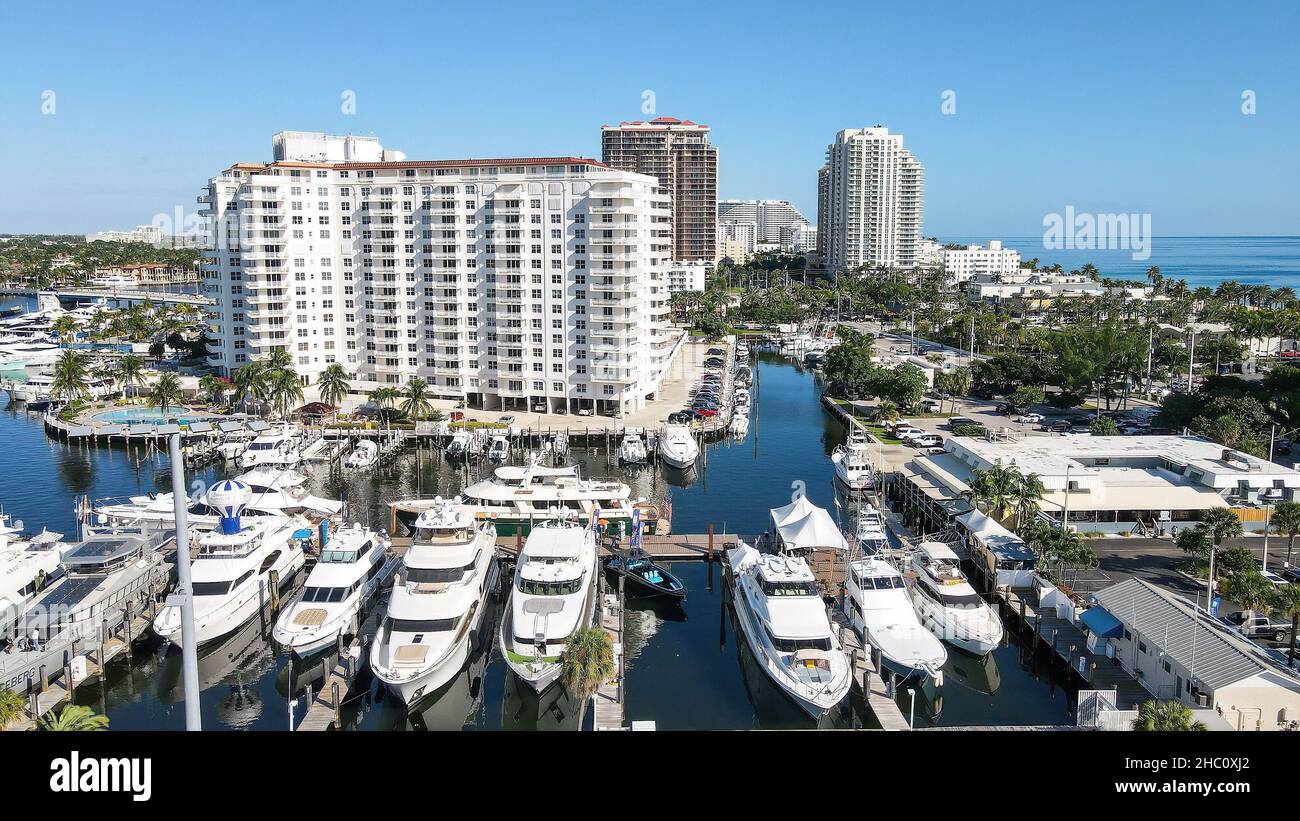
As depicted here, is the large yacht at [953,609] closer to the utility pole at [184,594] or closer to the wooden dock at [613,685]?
the wooden dock at [613,685]

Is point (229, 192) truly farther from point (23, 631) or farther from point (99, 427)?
point (23, 631)

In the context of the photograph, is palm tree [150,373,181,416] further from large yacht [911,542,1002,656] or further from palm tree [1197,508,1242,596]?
palm tree [1197,508,1242,596]

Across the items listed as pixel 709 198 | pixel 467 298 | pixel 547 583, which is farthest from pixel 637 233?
pixel 709 198

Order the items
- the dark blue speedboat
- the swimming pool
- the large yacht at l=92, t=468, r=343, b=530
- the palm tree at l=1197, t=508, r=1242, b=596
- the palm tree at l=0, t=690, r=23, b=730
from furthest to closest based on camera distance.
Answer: the swimming pool → the large yacht at l=92, t=468, r=343, b=530 → the dark blue speedboat → the palm tree at l=1197, t=508, r=1242, b=596 → the palm tree at l=0, t=690, r=23, b=730

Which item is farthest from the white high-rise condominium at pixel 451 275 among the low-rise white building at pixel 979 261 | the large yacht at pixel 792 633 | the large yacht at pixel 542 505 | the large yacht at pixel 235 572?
the low-rise white building at pixel 979 261

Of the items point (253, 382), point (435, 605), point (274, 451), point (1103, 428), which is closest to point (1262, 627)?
point (435, 605)

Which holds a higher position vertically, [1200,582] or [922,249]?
[922,249]

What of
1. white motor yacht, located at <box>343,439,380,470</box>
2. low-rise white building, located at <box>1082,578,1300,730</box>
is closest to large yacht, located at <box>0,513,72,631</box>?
white motor yacht, located at <box>343,439,380,470</box>

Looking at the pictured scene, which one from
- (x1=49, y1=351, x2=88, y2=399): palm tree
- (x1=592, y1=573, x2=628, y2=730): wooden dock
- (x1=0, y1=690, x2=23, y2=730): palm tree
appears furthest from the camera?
(x1=49, y1=351, x2=88, y2=399): palm tree
